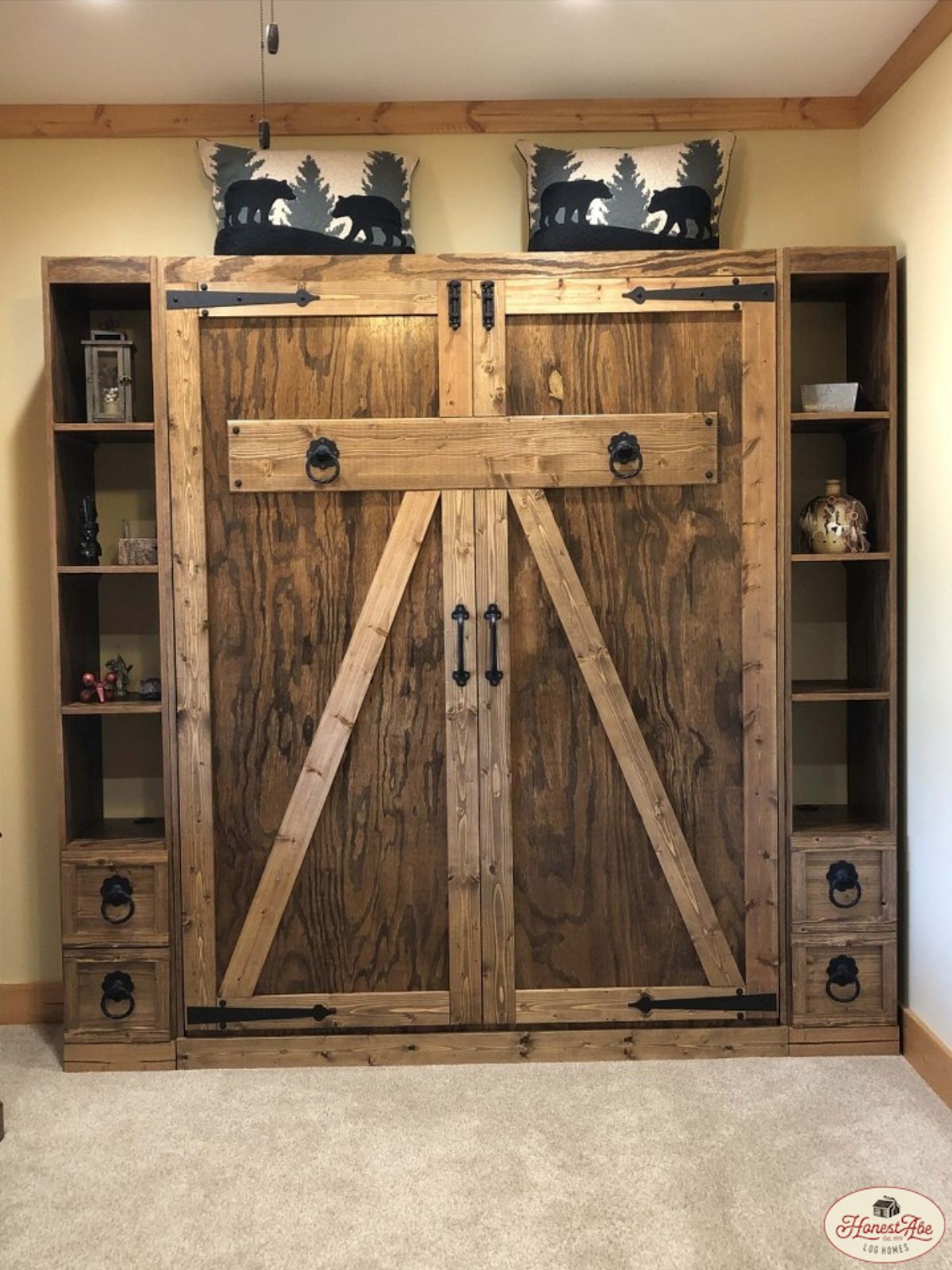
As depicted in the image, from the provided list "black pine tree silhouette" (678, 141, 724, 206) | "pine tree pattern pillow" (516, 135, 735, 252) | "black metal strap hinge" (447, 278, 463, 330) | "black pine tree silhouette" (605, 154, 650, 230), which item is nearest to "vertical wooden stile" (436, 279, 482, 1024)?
"black metal strap hinge" (447, 278, 463, 330)

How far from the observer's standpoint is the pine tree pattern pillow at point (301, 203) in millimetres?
2875

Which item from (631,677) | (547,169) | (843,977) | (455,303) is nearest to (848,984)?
(843,977)

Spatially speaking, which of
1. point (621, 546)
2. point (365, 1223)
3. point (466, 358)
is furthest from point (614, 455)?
point (365, 1223)

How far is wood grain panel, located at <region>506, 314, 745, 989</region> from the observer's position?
2.84m

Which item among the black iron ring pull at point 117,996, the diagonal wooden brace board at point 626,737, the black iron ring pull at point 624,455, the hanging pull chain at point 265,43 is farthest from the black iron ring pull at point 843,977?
the hanging pull chain at point 265,43

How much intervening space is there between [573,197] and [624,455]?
75 cm

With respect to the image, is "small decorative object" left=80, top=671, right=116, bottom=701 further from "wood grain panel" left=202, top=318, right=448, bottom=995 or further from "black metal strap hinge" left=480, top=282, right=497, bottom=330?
"black metal strap hinge" left=480, top=282, right=497, bottom=330

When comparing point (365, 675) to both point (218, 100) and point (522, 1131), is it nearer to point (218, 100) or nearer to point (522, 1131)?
point (522, 1131)

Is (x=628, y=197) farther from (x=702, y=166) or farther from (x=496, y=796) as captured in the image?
(x=496, y=796)

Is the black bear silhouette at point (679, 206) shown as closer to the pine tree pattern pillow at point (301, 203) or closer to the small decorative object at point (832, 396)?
the small decorative object at point (832, 396)

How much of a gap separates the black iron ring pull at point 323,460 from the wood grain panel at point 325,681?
2.5 inches

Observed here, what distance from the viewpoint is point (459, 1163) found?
7.82 feet

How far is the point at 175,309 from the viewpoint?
2.81 meters

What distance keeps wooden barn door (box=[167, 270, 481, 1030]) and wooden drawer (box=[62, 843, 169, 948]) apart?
0.25 feet
